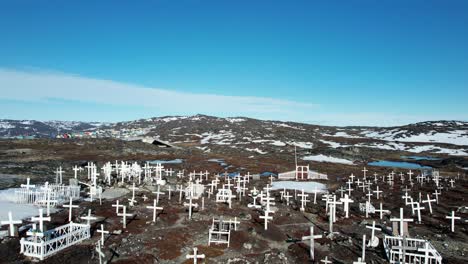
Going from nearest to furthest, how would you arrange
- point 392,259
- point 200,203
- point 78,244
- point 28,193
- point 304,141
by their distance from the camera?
1. point 392,259
2. point 78,244
3. point 28,193
4. point 200,203
5. point 304,141

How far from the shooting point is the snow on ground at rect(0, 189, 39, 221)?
2978 cm

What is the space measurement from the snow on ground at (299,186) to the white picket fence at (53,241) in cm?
2988

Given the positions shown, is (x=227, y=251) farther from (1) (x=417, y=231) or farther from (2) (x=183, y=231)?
(1) (x=417, y=231)

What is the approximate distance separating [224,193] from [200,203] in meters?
3.25

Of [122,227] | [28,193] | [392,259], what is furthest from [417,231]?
[28,193]

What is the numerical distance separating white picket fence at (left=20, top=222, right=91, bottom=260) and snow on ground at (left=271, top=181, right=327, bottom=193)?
29877mm

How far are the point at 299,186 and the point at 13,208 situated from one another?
3448cm

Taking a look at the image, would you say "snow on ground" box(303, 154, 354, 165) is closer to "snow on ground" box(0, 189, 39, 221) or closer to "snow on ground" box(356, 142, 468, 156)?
"snow on ground" box(356, 142, 468, 156)

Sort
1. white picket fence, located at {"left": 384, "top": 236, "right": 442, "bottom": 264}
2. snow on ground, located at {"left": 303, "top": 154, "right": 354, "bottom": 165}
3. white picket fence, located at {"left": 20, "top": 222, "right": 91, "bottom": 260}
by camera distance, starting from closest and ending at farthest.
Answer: white picket fence, located at {"left": 384, "top": 236, "right": 442, "bottom": 264} → white picket fence, located at {"left": 20, "top": 222, "right": 91, "bottom": 260} → snow on ground, located at {"left": 303, "top": 154, "right": 354, "bottom": 165}

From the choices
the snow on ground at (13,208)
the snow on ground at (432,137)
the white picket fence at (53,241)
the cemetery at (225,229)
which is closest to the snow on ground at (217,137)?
the snow on ground at (432,137)

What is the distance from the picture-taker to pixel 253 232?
90.8 feet

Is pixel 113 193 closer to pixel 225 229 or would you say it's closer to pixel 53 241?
pixel 225 229

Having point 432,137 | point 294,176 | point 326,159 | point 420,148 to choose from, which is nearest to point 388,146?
point 420,148

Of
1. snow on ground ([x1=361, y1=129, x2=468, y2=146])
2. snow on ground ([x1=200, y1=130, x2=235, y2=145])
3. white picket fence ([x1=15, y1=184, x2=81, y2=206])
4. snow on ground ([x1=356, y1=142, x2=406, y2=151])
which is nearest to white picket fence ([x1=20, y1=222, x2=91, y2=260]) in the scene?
white picket fence ([x1=15, y1=184, x2=81, y2=206])
